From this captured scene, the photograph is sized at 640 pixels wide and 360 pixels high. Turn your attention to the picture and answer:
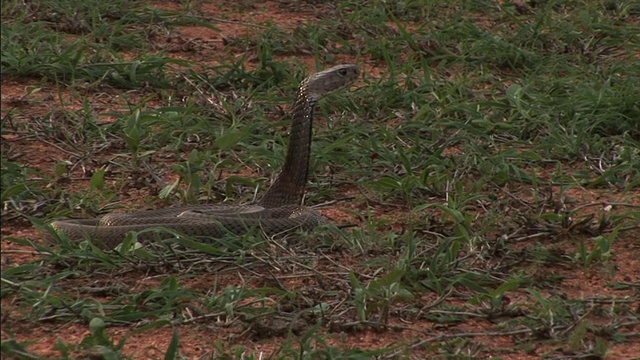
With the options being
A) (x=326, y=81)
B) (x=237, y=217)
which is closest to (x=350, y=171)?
(x=326, y=81)

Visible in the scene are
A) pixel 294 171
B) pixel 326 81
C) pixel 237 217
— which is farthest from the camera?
pixel 326 81

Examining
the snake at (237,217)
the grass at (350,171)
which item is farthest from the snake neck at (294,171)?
the grass at (350,171)

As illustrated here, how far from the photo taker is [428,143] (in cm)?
650

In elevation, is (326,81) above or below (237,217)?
above

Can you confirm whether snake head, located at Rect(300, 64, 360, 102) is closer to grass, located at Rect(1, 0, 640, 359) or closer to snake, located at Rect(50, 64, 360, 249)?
snake, located at Rect(50, 64, 360, 249)

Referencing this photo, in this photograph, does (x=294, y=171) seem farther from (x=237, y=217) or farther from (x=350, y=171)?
(x=350, y=171)

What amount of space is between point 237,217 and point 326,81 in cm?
101

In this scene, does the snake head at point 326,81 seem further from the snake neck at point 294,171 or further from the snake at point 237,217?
the snake neck at point 294,171

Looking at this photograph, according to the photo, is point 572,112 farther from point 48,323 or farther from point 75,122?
point 48,323

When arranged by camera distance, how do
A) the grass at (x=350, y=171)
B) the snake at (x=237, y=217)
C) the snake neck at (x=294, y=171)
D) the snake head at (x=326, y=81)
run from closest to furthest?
the grass at (x=350, y=171)
the snake at (x=237, y=217)
the snake neck at (x=294, y=171)
the snake head at (x=326, y=81)

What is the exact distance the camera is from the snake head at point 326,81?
5773mm

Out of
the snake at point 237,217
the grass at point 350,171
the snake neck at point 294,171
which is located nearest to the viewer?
the grass at point 350,171

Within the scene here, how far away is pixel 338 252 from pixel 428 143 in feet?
4.98

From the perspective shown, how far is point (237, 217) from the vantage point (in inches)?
206
